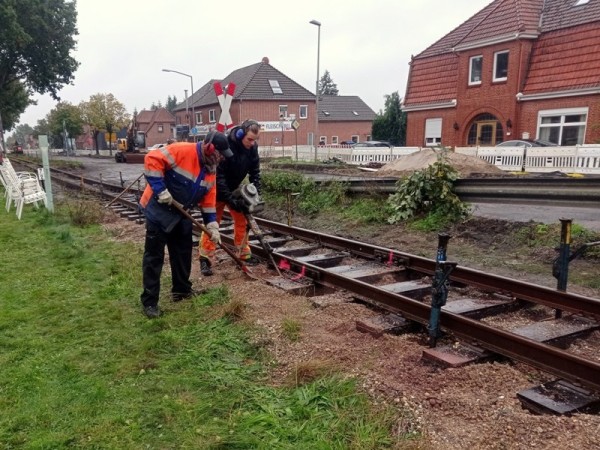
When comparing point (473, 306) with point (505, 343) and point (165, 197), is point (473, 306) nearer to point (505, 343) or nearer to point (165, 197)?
point (505, 343)

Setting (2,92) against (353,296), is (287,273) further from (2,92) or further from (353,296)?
(2,92)

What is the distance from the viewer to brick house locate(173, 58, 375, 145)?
48188 millimetres

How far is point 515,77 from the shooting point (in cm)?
2333

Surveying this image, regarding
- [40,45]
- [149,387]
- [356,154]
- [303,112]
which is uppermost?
[40,45]

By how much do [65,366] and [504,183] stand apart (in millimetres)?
6213

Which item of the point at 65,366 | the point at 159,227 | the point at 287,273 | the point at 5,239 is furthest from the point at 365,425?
the point at 5,239

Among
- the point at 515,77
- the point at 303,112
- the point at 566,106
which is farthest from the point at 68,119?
the point at 566,106

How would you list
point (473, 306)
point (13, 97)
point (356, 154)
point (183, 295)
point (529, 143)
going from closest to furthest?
point (473, 306), point (183, 295), point (529, 143), point (356, 154), point (13, 97)

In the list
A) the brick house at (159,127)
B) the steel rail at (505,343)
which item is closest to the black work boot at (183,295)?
the steel rail at (505,343)

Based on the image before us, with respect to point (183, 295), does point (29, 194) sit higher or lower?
higher

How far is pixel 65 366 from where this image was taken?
379cm

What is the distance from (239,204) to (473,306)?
3.08m

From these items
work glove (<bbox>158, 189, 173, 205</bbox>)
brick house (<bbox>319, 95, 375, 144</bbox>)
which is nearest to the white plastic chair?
work glove (<bbox>158, 189, 173, 205</bbox>)

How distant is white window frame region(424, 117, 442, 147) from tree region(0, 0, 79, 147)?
999 inches
